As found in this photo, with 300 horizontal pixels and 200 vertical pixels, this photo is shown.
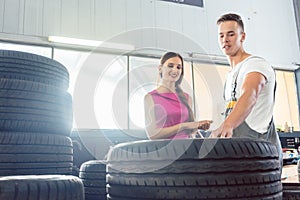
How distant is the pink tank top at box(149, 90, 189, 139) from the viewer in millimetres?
1789

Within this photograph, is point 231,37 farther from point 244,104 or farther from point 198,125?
point 198,125

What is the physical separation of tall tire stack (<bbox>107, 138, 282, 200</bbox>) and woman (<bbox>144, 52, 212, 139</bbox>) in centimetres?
73

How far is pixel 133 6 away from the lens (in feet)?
17.0

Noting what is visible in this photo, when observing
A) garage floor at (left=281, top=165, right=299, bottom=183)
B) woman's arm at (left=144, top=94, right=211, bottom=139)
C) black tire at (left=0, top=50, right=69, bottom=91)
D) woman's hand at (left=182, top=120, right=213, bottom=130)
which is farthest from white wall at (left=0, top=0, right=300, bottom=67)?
garage floor at (left=281, top=165, right=299, bottom=183)

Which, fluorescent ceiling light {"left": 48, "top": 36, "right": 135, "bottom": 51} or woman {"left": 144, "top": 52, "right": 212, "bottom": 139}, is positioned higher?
fluorescent ceiling light {"left": 48, "top": 36, "right": 135, "bottom": 51}

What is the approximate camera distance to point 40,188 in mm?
958

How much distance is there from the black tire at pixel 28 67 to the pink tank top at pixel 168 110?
592 millimetres

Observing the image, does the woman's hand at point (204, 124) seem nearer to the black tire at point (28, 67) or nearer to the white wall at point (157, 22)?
the black tire at point (28, 67)

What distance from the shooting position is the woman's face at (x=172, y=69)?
1982 mm

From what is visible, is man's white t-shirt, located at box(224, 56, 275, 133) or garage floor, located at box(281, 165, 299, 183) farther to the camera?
garage floor, located at box(281, 165, 299, 183)

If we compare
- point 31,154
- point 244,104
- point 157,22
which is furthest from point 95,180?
point 157,22

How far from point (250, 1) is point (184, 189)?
5.94m

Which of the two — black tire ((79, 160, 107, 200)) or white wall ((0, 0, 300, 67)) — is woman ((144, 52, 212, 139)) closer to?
black tire ((79, 160, 107, 200))

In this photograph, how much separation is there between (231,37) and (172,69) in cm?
61
